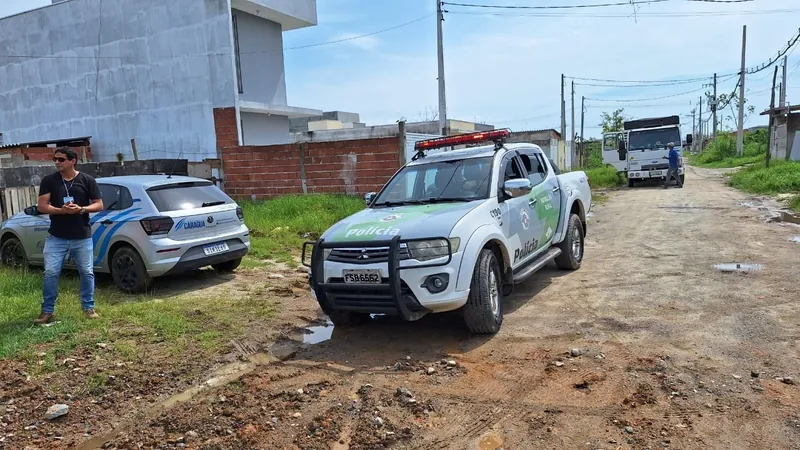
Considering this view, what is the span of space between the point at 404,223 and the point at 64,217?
11.5 ft

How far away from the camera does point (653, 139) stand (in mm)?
21984

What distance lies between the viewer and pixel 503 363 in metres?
4.56

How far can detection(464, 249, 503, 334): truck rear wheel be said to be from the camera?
4.96 metres

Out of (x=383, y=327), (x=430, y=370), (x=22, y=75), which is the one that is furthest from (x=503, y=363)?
(x=22, y=75)

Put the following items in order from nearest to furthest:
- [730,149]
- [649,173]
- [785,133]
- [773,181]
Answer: [773,181] → [649,173] → [785,133] → [730,149]

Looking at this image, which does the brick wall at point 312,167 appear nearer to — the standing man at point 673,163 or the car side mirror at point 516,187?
the car side mirror at point 516,187

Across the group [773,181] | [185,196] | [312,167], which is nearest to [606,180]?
[773,181]

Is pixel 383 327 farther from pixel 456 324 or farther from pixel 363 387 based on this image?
pixel 363 387

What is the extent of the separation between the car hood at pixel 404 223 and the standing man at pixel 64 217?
2.61 meters

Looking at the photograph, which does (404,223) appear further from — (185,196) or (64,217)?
(185,196)

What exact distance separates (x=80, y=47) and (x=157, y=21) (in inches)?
149

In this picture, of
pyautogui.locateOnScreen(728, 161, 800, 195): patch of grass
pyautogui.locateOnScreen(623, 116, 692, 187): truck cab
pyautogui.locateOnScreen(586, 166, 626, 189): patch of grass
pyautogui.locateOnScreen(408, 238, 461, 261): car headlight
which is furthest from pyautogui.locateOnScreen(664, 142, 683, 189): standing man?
Result: pyautogui.locateOnScreen(408, 238, 461, 261): car headlight

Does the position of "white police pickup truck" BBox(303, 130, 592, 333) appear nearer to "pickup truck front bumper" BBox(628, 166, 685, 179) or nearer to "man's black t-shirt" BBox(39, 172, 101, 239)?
"man's black t-shirt" BBox(39, 172, 101, 239)

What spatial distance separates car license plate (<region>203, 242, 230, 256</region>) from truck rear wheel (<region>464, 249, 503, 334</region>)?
393 cm
